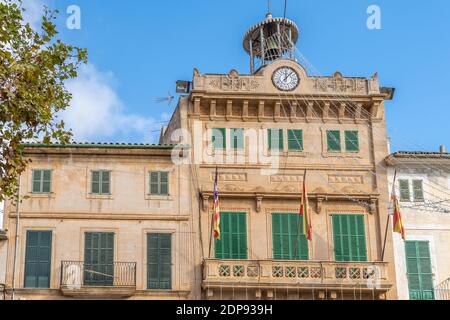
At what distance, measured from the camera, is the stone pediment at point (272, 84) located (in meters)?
32.2

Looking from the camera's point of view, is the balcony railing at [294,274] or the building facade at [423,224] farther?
the building facade at [423,224]

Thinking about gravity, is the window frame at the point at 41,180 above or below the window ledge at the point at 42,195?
above

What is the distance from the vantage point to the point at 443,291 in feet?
101

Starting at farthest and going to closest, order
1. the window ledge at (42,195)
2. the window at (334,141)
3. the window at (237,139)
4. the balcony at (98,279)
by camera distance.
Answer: the window at (334,141) → the window at (237,139) → the window ledge at (42,195) → the balcony at (98,279)

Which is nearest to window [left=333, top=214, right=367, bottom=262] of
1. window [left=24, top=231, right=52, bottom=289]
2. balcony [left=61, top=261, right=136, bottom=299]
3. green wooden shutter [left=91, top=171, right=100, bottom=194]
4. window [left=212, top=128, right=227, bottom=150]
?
window [left=212, top=128, right=227, bottom=150]

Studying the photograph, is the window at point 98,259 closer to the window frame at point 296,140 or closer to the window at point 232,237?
the window at point 232,237

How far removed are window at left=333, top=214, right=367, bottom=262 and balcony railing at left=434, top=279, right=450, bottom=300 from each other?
3094 mm

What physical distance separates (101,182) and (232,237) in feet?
18.2

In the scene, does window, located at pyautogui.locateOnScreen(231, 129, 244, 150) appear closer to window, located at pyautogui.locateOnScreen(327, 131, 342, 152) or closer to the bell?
window, located at pyautogui.locateOnScreen(327, 131, 342, 152)

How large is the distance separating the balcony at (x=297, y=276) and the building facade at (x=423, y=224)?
1448 millimetres

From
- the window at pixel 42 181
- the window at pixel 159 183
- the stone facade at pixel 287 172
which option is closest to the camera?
the stone facade at pixel 287 172

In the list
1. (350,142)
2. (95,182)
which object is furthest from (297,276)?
(95,182)

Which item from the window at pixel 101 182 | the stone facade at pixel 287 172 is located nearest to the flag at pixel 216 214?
the stone facade at pixel 287 172

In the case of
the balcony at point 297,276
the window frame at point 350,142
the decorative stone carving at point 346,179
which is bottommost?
the balcony at point 297,276
